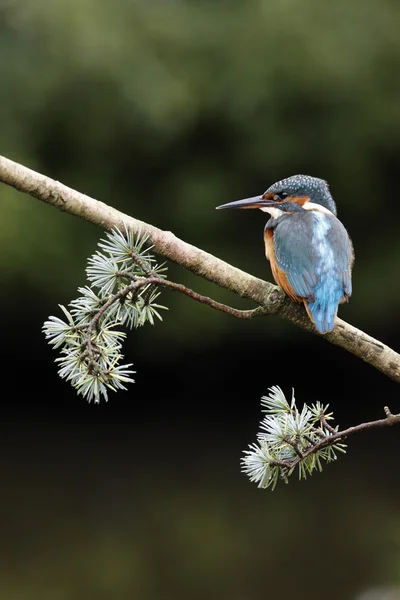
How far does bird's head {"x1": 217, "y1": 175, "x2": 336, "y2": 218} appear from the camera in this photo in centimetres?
130

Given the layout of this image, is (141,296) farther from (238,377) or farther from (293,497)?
(238,377)

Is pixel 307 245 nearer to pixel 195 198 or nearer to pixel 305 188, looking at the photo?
pixel 305 188

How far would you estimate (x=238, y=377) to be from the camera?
205 inches

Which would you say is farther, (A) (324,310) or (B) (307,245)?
(B) (307,245)

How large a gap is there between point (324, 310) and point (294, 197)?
0.31 metres

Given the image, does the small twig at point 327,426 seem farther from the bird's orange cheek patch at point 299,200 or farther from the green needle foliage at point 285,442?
the bird's orange cheek patch at point 299,200

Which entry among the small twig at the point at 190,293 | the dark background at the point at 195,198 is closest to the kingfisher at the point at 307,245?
the small twig at the point at 190,293

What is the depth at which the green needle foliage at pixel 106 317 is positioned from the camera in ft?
2.69

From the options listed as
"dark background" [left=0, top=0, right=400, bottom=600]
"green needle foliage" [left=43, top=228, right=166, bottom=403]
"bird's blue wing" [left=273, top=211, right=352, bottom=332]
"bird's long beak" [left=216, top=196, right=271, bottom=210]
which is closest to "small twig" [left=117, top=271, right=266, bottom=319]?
"green needle foliage" [left=43, top=228, right=166, bottom=403]

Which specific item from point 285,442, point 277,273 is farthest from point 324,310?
point 285,442

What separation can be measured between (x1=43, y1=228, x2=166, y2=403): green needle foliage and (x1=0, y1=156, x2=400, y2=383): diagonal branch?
23 millimetres

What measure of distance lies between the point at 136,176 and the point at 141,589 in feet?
6.49

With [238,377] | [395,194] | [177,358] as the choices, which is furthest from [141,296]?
[238,377]

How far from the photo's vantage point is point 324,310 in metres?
1.06
